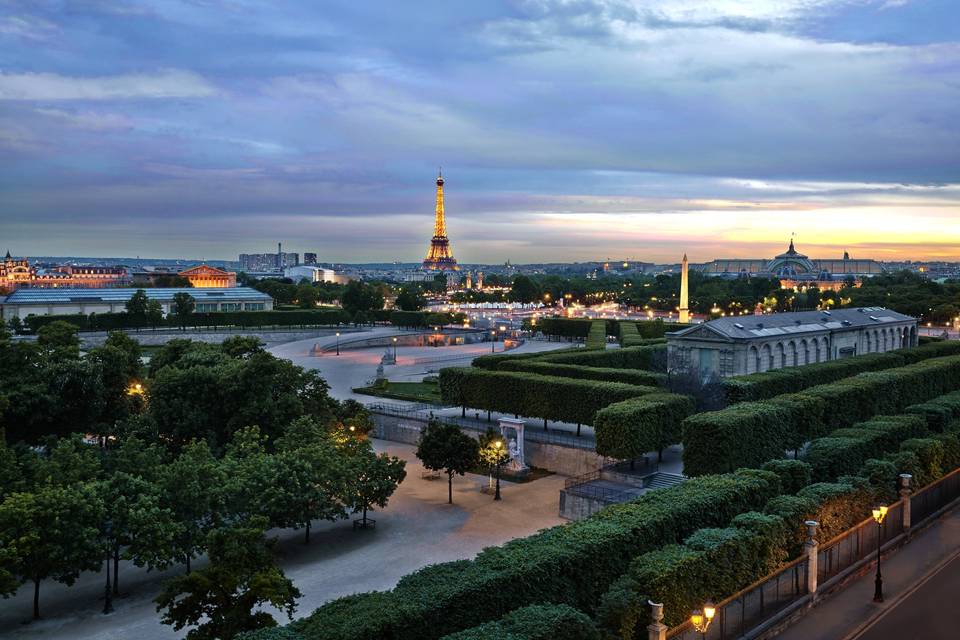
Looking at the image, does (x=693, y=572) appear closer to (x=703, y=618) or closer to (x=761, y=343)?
(x=703, y=618)

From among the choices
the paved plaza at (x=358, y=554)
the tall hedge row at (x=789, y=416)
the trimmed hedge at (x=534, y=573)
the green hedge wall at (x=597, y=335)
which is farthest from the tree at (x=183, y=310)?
the trimmed hedge at (x=534, y=573)

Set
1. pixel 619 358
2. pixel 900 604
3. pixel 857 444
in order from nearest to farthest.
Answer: pixel 900 604
pixel 857 444
pixel 619 358

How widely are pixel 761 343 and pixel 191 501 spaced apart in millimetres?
45081

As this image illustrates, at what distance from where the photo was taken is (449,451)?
3669 cm

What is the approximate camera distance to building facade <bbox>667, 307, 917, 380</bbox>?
2249 inches

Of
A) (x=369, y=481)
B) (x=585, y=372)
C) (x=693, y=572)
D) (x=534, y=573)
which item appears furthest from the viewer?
(x=585, y=372)

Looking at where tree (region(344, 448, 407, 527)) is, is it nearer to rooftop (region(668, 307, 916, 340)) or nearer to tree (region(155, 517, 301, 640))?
tree (region(155, 517, 301, 640))

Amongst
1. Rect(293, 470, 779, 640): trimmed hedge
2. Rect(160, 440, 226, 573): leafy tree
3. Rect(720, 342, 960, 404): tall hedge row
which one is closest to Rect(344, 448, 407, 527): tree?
Rect(160, 440, 226, 573): leafy tree

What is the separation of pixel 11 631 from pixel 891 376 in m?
46.4

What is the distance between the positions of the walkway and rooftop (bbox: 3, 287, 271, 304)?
133 metres

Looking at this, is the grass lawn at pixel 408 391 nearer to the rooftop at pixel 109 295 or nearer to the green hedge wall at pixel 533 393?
the green hedge wall at pixel 533 393

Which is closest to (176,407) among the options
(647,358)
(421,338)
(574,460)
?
(574,460)

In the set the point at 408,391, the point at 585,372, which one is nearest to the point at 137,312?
the point at 408,391

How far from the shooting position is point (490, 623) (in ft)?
55.4
